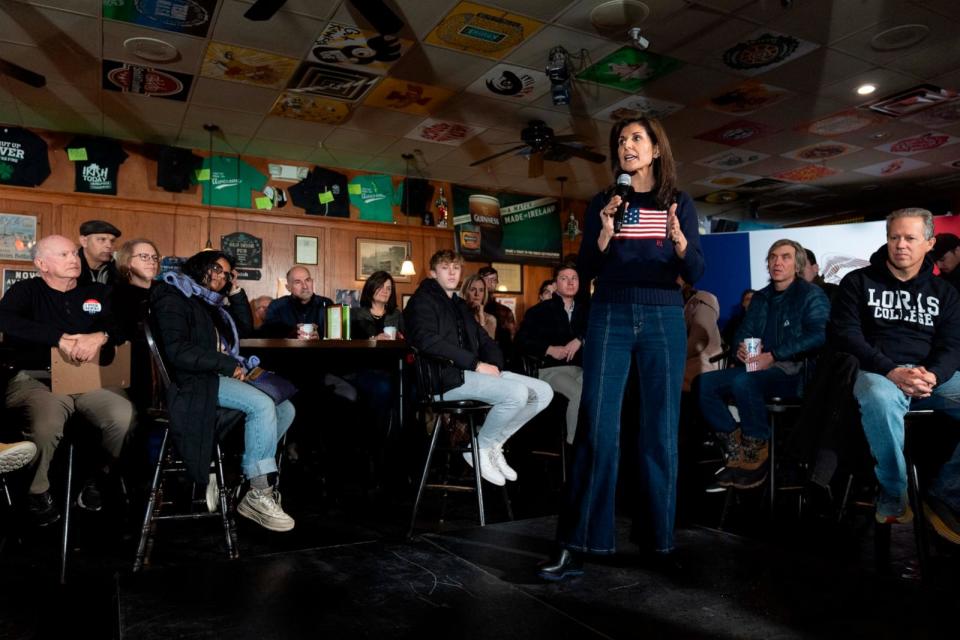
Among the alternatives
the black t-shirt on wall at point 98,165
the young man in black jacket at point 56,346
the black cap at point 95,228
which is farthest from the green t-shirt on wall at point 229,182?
the young man in black jacket at point 56,346

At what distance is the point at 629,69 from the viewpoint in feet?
17.4

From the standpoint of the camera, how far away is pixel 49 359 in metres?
2.99

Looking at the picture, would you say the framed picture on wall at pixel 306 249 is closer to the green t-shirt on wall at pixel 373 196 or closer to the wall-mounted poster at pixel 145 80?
the green t-shirt on wall at pixel 373 196

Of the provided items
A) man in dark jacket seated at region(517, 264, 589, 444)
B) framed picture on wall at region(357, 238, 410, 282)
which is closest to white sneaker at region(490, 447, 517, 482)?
man in dark jacket seated at region(517, 264, 589, 444)

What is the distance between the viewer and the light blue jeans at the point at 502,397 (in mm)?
3133

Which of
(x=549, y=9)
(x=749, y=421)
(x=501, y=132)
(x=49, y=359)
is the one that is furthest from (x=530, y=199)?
(x=49, y=359)

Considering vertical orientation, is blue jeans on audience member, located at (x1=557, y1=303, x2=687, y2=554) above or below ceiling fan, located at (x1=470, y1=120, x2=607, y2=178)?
below

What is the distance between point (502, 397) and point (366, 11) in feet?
7.89

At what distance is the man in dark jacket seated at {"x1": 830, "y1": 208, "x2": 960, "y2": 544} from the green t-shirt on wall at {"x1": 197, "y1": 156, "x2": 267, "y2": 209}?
253 inches

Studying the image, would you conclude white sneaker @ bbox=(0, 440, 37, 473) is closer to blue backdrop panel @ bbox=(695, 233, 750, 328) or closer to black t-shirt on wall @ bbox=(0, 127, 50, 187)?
black t-shirt on wall @ bbox=(0, 127, 50, 187)

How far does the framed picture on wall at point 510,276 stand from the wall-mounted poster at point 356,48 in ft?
13.6

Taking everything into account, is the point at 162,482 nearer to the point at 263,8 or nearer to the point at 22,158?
the point at 263,8

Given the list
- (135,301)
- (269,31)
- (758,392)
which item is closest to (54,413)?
(135,301)

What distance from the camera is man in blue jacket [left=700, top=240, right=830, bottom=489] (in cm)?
314
